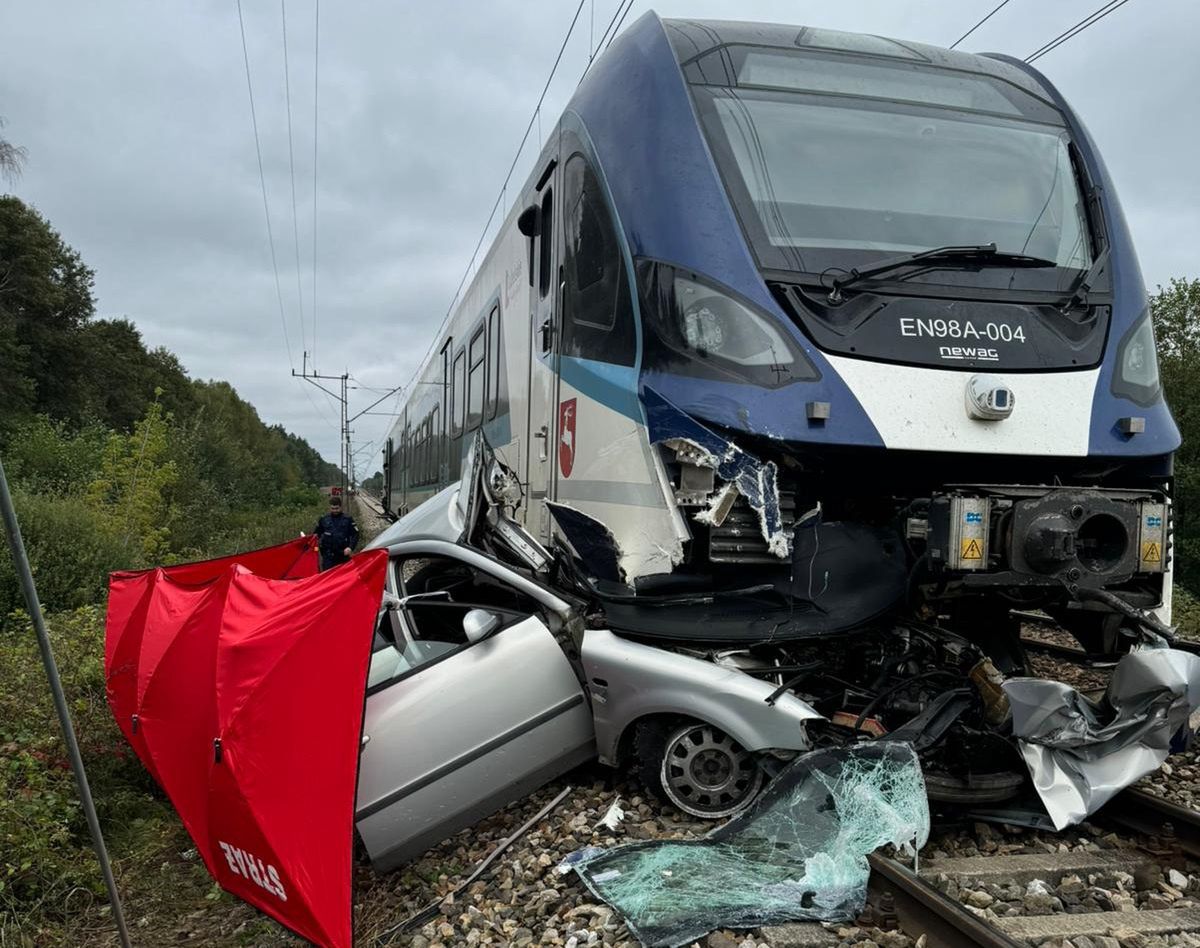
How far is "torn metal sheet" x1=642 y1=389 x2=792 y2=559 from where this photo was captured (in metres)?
4.25

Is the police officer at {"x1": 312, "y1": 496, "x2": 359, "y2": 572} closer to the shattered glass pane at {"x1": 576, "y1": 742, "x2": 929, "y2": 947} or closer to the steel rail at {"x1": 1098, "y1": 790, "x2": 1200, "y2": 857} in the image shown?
the shattered glass pane at {"x1": 576, "y1": 742, "x2": 929, "y2": 947}

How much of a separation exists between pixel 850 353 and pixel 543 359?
2.43 m

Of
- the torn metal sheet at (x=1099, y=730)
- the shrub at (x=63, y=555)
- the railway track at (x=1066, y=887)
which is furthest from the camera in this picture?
the shrub at (x=63, y=555)

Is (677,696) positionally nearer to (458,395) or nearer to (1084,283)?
(1084,283)

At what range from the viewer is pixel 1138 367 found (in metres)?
4.67

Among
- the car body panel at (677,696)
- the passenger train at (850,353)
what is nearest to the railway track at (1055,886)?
the car body panel at (677,696)

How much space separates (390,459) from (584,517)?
83.8ft

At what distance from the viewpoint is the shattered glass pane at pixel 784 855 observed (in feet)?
10.8

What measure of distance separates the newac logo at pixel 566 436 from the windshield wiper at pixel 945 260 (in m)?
1.75

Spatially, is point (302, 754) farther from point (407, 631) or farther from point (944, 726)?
point (944, 726)

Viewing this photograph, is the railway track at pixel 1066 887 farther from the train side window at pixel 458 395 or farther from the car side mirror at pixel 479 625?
the train side window at pixel 458 395

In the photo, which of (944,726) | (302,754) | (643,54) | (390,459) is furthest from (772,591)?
(390,459)

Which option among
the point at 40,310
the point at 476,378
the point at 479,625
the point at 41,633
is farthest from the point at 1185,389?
the point at 40,310

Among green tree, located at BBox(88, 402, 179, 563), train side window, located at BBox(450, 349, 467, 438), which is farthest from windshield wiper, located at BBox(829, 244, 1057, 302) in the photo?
green tree, located at BBox(88, 402, 179, 563)
